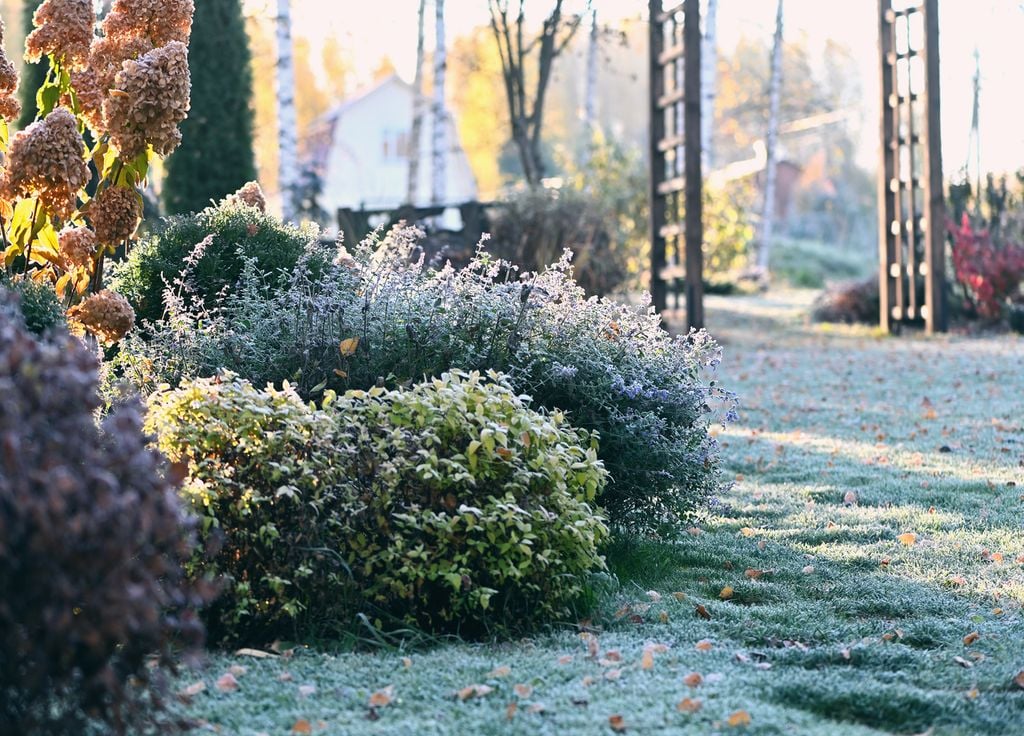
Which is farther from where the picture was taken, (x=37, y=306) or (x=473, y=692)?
(x=37, y=306)

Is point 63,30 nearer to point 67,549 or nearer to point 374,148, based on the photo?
point 67,549

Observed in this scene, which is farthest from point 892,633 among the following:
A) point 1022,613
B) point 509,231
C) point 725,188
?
point 725,188

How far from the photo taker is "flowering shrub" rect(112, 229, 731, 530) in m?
4.47

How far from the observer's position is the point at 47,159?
13.9ft

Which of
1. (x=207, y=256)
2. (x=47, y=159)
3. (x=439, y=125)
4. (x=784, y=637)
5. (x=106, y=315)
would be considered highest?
(x=439, y=125)

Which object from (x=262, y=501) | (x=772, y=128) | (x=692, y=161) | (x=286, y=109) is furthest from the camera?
(x=772, y=128)

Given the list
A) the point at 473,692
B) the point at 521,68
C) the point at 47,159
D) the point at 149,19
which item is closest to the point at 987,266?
the point at 521,68

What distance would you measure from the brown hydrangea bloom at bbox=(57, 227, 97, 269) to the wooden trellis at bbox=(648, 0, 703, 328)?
7.29 m

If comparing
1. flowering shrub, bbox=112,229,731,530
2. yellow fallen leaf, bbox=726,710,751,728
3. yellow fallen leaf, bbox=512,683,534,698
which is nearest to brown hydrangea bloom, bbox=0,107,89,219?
flowering shrub, bbox=112,229,731,530

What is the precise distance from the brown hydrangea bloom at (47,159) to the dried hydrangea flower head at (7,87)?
0.44 metres

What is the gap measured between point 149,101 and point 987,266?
11546 mm

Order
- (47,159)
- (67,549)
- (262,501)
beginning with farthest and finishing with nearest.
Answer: (47,159), (262,501), (67,549)

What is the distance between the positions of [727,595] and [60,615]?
2.54 metres

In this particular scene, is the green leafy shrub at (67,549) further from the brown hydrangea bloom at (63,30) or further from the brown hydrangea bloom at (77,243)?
the brown hydrangea bloom at (63,30)
